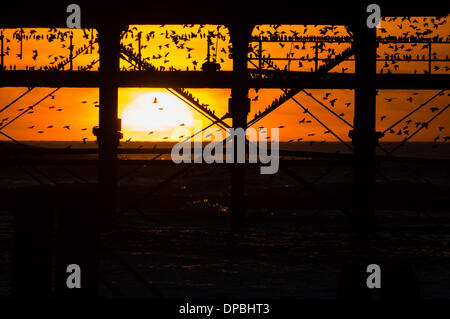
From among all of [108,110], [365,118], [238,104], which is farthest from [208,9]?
[365,118]

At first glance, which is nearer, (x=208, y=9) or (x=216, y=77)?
(x=208, y=9)

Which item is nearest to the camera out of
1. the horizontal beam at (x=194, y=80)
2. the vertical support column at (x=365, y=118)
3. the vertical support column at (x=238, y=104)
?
the vertical support column at (x=365, y=118)

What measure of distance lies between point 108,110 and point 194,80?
1387mm

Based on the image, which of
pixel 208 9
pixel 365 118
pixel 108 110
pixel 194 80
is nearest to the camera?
pixel 208 9

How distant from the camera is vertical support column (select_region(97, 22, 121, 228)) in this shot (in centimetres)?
1373

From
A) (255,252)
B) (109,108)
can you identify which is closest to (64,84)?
(109,108)

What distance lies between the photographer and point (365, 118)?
533 inches

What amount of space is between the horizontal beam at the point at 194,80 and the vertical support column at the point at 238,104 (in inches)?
22.1

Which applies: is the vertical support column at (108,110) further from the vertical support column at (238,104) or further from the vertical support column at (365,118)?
the vertical support column at (365,118)

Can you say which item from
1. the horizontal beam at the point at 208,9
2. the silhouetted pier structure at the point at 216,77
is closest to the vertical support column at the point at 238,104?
the silhouetted pier structure at the point at 216,77

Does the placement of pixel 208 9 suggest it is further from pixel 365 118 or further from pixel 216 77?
pixel 365 118

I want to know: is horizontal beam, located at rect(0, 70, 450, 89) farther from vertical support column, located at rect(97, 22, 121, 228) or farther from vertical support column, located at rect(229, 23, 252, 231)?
vertical support column, located at rect(229, 23, 252, 231)

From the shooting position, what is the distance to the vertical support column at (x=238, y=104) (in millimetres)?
14953

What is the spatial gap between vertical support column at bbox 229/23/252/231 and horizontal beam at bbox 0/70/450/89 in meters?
0.56
